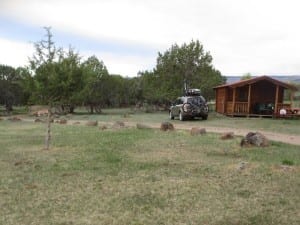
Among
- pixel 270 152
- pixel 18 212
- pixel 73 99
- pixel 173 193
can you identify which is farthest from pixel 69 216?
pixel 73 99

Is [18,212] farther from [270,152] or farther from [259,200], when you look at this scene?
[270,152]

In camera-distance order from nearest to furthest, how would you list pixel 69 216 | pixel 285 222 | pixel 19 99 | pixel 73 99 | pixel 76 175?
pixel 285 222
pixel 69 216
pixel 76 175
pixel 73 99
pixel 19 99

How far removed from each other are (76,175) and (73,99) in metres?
5.65

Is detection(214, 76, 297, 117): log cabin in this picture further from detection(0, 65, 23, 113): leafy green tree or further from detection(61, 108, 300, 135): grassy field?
detection(0, 65, 23, 113): leafy green tree

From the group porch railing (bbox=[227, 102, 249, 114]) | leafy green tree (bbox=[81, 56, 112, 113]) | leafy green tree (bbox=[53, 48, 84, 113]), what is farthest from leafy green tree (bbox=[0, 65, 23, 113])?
leafy green tree (bbox=[53, 48, 84, 113])

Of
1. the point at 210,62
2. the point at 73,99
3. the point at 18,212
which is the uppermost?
the point at 210,62

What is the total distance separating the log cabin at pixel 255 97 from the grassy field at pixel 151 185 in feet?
61.5

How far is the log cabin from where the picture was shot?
31.8 metres

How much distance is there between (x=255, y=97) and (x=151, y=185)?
27.2m

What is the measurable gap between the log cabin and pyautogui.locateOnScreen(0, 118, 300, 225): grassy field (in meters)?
18.8

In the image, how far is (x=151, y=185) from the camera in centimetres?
834

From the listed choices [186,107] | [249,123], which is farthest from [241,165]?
[186,107]

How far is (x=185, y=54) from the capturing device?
149ft

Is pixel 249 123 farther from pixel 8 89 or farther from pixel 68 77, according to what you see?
pixel 8 89
